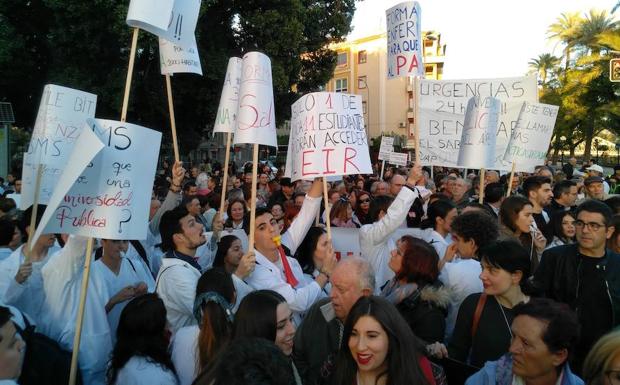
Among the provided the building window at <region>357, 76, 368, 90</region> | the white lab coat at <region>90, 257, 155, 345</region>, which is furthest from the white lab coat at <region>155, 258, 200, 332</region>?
the building window at <region>357, 76, 368, 90</region>

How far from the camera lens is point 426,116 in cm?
839

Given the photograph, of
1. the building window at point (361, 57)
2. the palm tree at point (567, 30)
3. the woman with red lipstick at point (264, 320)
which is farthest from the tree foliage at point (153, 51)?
the building window at point (361, 57)

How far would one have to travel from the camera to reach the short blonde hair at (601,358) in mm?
1985

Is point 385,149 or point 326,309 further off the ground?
point 385,149

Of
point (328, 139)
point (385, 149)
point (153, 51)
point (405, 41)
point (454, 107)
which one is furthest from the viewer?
point (153, 51)

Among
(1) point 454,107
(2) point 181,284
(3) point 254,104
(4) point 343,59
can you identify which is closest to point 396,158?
(1) point 454,107

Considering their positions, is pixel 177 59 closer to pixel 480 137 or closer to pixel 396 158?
pixel 480 137

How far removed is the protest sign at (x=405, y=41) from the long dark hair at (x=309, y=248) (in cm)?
255

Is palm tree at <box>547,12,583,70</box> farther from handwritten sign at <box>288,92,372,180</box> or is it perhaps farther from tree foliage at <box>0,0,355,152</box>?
handwritten sign at <box>288,92,372,180</box>

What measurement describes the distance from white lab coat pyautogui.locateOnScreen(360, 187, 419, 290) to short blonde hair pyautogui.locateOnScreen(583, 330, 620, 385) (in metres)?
2.35

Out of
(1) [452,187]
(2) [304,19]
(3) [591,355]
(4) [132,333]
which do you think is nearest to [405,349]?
(3) [591,355]

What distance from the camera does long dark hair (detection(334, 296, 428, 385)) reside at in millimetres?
2342

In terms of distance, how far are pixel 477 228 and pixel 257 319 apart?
194 cm

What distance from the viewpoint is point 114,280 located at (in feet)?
13.4
